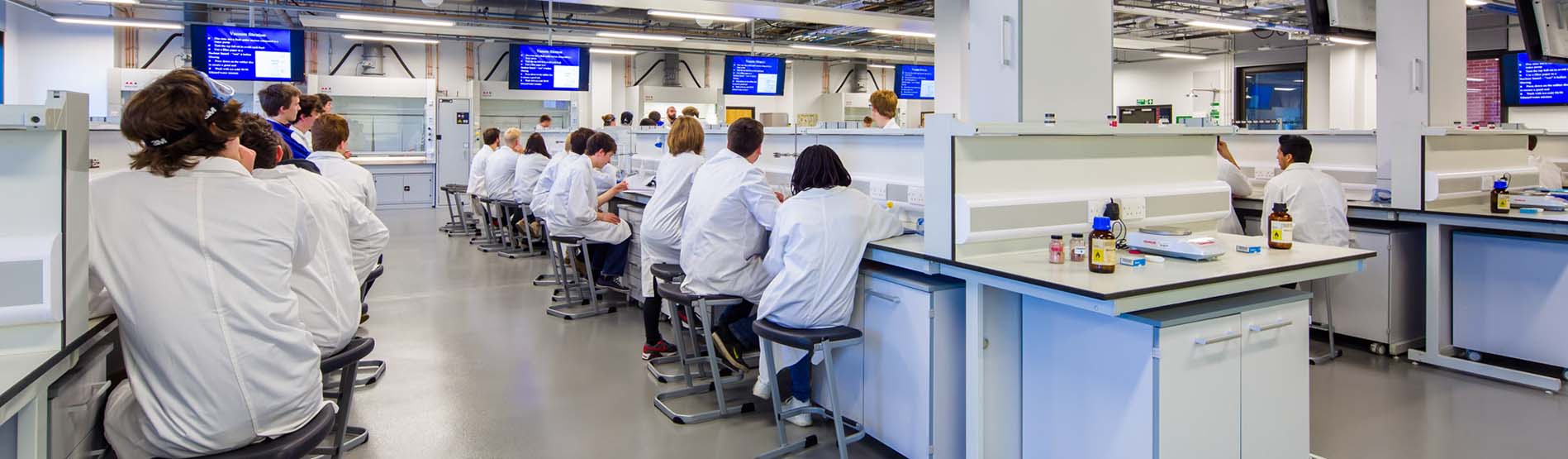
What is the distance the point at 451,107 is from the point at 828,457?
11.2 m

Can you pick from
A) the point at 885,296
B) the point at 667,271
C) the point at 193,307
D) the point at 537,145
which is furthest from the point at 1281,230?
the point at 537,145

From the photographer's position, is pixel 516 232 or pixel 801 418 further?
pixel 516 232

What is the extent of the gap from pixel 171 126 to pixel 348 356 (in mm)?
712

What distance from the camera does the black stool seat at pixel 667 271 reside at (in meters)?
4.02

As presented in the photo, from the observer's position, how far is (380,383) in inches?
156

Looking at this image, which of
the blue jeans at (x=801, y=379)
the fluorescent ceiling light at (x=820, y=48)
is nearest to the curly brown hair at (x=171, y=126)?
the blue jeans at (x=801, y=379)

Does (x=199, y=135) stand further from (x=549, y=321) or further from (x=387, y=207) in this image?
(x=387, y=207)

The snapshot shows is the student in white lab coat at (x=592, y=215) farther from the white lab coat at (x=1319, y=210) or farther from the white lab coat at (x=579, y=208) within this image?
the white lab coat at (x=1319, y=210)

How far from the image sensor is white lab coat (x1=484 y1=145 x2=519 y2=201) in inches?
311

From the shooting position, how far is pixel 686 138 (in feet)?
15.0

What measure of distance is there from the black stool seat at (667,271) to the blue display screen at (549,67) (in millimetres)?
7087

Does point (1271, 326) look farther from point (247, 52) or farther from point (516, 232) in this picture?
point (247, 52)

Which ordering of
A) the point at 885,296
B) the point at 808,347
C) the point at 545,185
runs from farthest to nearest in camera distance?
the point at 545,185
the point at 885,296
the point at 808,347

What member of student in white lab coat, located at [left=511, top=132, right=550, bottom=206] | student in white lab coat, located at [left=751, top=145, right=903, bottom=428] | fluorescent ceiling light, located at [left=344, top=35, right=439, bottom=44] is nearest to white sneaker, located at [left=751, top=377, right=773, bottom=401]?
student in white lab coat, located at [left=751, top=145, right=903, bottom=428]
